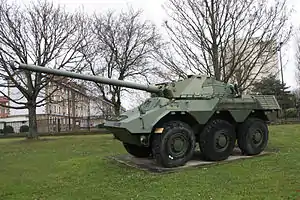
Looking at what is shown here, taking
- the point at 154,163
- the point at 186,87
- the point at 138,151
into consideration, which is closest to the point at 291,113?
the point at 138,151

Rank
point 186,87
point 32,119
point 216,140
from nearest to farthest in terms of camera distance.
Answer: point 216,140, point 186,87, point 32,119

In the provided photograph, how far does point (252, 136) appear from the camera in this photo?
37.4 feet

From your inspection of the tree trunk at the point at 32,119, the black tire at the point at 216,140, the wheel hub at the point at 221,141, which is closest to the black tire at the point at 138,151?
the black tire at the point at 216,140

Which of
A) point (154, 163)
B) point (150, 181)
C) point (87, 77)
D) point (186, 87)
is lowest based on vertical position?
point (150, 181)

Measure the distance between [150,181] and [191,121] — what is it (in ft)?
8.43

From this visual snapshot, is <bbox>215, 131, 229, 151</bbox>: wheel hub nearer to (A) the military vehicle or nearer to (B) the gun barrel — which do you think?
(A) the military vehicle

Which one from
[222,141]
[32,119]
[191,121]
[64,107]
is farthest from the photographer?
[64,107]

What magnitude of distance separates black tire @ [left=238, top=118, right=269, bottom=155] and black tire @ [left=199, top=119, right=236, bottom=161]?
526 millimetres

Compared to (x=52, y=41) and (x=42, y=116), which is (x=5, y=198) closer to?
(x=52, y=41)

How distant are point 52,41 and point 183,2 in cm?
952

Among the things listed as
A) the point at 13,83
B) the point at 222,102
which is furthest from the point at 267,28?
the point at 13,83

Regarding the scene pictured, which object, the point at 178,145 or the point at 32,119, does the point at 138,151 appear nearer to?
the point at 178,145

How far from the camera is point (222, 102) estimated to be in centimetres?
1068

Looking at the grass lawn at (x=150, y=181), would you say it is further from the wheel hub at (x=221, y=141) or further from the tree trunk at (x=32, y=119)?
the tree trunk at (x=32, y=119)
